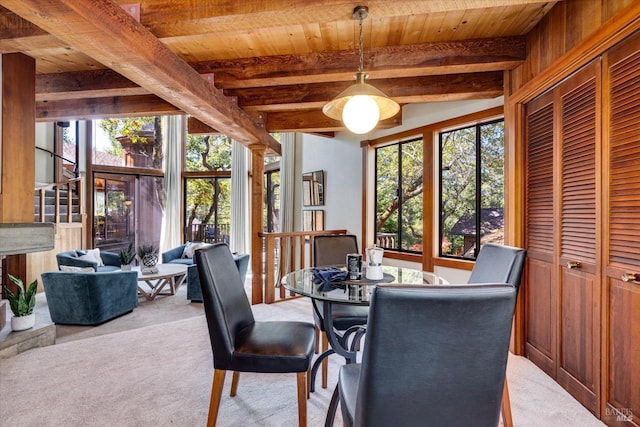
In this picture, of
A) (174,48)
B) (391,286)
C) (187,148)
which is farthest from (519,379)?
(187,148)

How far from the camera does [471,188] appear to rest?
11.8 ft

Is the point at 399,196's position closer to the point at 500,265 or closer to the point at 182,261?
the point at 500,265

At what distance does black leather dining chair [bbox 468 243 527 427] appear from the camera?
1.63 meters

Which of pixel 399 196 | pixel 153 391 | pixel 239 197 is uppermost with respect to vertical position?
pixel 239 197

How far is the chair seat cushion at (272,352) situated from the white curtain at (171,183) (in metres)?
6.54

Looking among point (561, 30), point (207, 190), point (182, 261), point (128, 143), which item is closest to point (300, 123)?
point (561, 30)

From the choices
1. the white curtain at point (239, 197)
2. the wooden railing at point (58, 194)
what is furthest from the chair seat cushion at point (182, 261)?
the wooden railing at point (58, 194)

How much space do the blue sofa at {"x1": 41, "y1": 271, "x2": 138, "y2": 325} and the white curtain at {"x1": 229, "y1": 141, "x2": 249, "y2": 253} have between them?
3627 millimetres

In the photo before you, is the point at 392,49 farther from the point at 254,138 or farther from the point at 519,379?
the point at 519,379

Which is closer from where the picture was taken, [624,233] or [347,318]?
[624,233]

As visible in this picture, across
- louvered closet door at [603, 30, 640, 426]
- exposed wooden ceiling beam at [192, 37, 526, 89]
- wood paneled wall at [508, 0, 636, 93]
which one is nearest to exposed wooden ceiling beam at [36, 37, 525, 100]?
exposed wooden ceiling beam at [192, 37, 526, 89]

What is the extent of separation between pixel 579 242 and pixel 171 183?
7584 millimetres

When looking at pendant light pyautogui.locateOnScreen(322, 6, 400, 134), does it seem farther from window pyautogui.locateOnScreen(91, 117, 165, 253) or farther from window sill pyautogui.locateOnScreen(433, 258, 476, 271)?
window pyautogui.locateOnScreen(91, 117, 165, 253)

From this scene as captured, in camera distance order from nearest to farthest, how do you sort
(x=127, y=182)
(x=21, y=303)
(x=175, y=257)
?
1. (x=21, y=303)
2. (x=175, y=257)
3. (x=127, y=182)
